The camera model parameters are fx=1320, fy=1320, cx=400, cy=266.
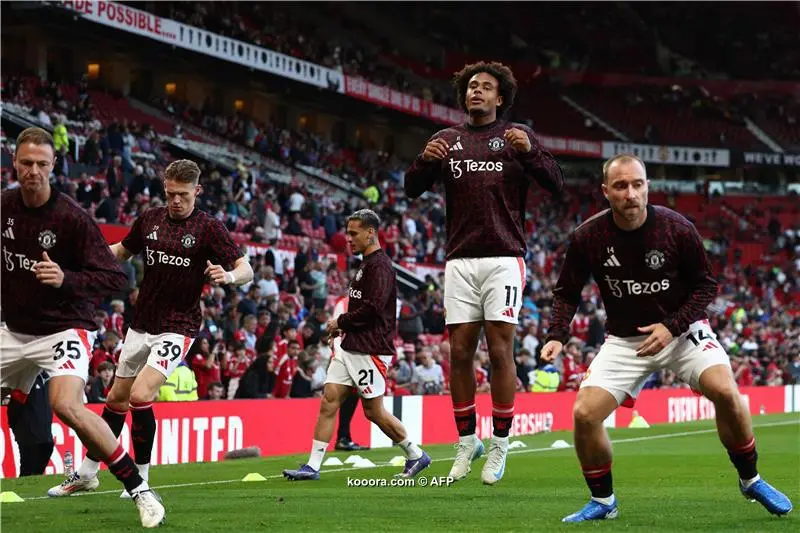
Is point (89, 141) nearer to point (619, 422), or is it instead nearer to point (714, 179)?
point (619, 422)

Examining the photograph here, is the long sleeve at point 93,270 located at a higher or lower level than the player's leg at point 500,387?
higher

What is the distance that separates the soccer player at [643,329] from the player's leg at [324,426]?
13.3ft

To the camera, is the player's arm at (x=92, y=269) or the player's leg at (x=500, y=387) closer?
the player's arm at (x=92, y=269)

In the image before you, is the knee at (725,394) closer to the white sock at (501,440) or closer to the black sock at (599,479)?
the black sock at (599,479)

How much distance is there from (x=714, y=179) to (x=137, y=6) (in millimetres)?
35089

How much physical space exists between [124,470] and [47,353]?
0.92m

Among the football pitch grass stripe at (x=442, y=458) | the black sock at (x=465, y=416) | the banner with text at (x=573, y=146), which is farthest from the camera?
the banner with text at (x=573, y=146)

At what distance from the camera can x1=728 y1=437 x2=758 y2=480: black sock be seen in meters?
7.81

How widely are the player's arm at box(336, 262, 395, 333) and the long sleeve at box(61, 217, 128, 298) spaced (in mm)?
3923

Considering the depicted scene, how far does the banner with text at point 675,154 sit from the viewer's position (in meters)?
60.7

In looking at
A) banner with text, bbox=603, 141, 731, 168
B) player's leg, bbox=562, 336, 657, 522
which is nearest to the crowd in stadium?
player's leg, bbox=562, 336, 657, 522

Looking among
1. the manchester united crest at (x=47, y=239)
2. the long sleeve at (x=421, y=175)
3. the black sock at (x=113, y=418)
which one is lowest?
the black sock at (x=113, y=418)

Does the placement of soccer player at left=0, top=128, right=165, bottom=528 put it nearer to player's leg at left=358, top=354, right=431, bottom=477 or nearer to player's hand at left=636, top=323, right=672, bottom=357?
player's hand at left=636, top=323, right=672, bottom=357

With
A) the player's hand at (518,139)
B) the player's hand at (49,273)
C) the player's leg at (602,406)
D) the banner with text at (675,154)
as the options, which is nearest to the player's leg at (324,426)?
the player's hand at (518,139)
